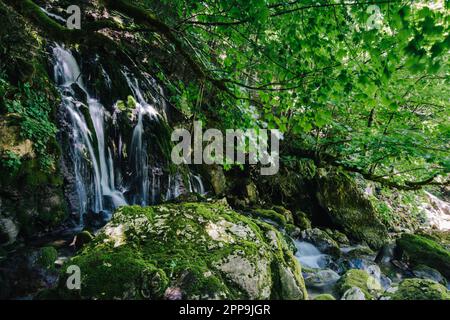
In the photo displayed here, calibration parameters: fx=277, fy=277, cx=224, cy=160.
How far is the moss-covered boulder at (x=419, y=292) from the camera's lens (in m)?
4.08

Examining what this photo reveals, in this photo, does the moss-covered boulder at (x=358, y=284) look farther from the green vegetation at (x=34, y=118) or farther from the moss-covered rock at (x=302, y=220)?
the green vegetation at (x=34, y=118)

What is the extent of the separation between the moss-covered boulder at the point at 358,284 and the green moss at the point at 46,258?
4.78m

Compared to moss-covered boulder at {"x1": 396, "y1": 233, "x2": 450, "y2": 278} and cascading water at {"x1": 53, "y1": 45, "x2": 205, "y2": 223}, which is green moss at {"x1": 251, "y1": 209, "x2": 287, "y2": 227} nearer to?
cascading water at {"x1": 53, "y1": 45, "x2": 205, "y2": 223}

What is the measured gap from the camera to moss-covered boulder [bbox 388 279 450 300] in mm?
4078

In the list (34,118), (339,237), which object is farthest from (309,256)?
(34,118)

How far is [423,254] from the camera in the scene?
841cm

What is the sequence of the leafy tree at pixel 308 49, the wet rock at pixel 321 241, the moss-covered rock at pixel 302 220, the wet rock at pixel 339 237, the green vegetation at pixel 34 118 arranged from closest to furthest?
the leafy tree at pixel 308 49 < the green vegetation at pixel 34 118 < the wet rock at pixel 321 241 < the wet rock at pixel 339 237 < the moss-covered rock at pixel 302 220

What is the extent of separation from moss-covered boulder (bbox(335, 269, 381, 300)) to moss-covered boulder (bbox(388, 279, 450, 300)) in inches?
17.7

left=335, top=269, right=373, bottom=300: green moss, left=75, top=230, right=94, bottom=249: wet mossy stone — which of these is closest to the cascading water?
left=75, top=230, right=94, bottom=249: wet mossy stone

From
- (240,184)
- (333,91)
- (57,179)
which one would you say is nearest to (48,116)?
(57,179)

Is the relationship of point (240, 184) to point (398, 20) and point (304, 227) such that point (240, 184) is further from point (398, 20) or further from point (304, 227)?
point (398, 20)

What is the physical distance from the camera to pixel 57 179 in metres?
5.58

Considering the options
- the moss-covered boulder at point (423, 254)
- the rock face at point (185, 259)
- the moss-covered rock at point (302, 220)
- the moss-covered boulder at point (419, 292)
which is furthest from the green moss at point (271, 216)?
the rock face at point (185, 259)

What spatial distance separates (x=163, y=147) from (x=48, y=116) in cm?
324
